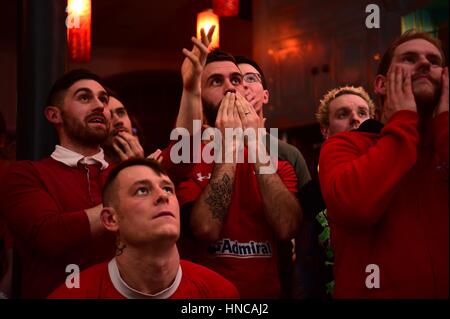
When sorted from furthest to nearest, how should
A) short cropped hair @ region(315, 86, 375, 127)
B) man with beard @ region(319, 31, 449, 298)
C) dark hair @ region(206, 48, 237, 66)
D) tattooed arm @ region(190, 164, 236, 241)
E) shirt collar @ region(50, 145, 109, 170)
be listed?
1. short cropped hair @ region(315, 86, 375, 127)
2. dark hair @ region(206, 48, 237, 66)
3. shirt collar @ region(50, 145, 109, 170)
4. tattooed arm @ region(190, 164, 236, 241)
5. man with beard @ region(319, 31, 449, 298)

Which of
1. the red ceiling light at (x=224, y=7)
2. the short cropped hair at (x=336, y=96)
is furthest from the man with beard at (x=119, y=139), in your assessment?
the red ceiling light at (x=224, y=7)

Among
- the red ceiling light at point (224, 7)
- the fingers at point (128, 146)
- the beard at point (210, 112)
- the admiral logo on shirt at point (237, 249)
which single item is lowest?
the admiral logo on shirt at point (237, 249)

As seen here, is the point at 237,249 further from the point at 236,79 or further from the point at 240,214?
the point at 236,79

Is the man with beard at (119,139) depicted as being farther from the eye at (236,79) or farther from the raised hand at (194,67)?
the eye at (236,79)

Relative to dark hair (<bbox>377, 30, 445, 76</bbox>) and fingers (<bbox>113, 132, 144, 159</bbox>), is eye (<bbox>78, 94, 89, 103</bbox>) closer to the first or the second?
fingers (<bbox>113, 132, 144, 159</bbox>)

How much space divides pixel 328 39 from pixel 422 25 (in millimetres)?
1081

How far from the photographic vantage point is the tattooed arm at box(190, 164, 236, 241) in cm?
211

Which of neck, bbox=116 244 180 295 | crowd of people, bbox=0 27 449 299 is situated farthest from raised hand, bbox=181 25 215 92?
neck, bbox=116 244 180 295

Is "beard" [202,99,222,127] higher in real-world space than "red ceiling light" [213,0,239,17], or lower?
lower

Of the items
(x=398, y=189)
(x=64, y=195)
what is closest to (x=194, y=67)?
(x=64, y=195)

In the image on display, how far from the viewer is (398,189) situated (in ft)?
6.11

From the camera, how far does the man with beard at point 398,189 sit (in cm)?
175

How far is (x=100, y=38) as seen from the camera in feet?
21.1
